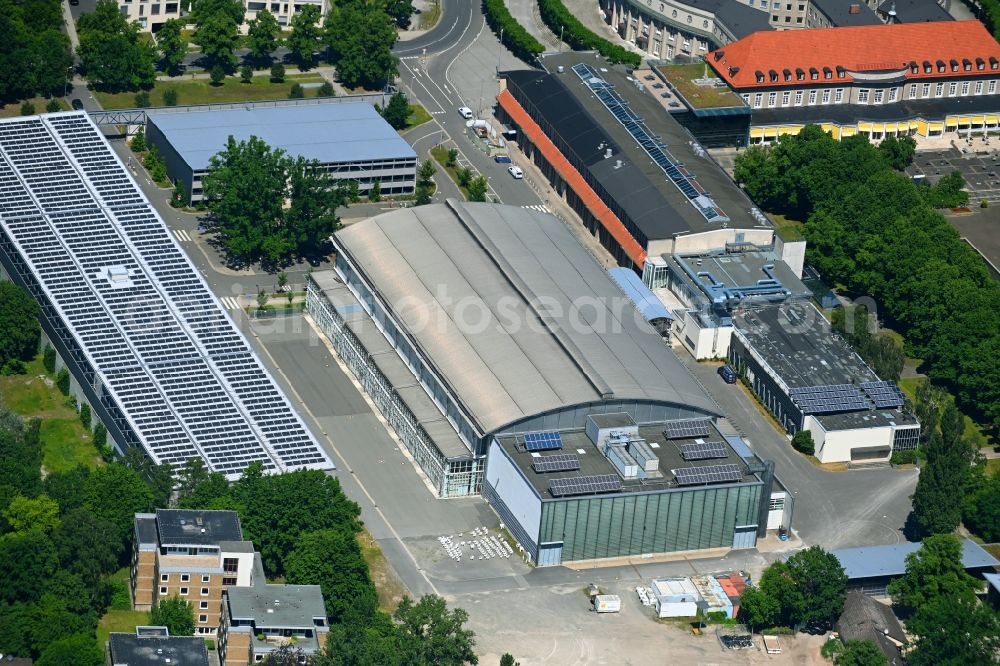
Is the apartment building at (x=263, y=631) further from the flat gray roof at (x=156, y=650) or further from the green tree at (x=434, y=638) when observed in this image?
the green tree at (x=434, y=638)

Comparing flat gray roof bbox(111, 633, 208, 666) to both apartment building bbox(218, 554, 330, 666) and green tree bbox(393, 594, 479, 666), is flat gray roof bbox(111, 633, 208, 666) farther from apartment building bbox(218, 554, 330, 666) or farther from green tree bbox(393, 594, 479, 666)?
green tree bbox(393, 594, 479, 666)

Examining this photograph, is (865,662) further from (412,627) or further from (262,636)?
(262,636)

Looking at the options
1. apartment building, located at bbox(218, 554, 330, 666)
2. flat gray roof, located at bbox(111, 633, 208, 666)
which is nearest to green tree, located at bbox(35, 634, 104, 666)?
flat gray roof, located at bbox(111, 633, 208, 666)

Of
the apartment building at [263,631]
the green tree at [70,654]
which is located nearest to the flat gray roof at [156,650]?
the green tree at [70,654]

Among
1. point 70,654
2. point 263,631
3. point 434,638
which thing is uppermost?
point 434,638

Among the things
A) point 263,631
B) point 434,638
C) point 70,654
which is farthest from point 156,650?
point 434,638

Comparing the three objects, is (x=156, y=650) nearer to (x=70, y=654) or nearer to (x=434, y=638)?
(x=70, y=654)
